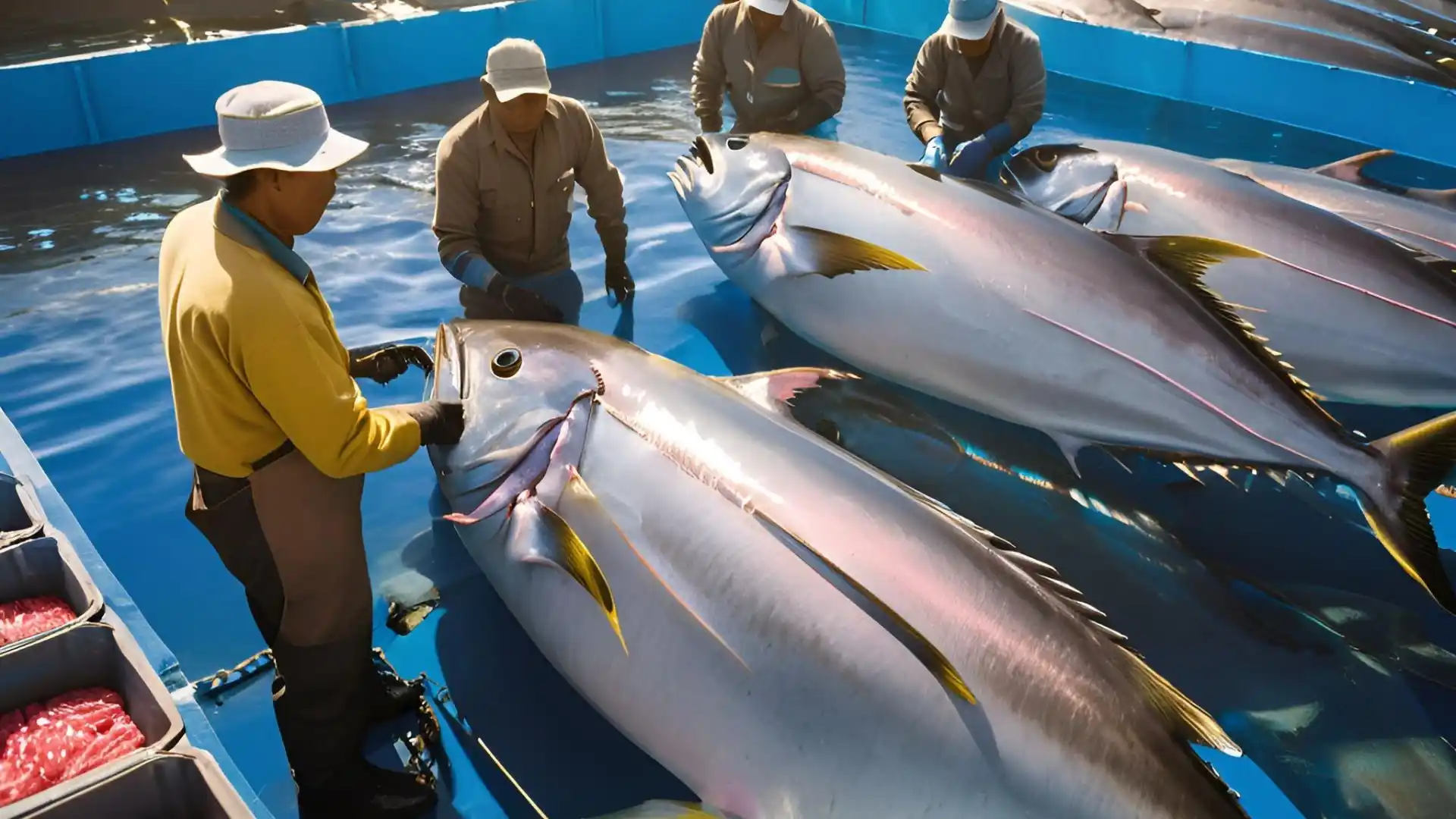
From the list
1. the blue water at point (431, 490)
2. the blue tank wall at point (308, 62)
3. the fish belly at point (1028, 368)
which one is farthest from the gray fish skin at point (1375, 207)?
the blue tank wall at point (308, 62)

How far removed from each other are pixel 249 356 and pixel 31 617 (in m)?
1.06

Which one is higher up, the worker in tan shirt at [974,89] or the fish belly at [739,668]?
the worker in tan shirt at [974,89]

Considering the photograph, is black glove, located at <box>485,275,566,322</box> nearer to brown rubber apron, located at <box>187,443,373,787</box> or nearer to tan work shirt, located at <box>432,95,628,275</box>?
tan work shirt, located at <box>432,95,628,275</box>

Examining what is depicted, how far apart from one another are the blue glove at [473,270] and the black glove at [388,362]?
830 millimetres

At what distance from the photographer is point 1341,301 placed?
3773 millimetres

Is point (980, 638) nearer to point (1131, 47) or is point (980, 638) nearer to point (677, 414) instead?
point (677, 414)

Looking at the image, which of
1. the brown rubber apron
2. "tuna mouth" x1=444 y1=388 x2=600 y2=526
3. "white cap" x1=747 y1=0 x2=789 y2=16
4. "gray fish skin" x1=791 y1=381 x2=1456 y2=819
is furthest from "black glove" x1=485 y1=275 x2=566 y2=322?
"white cap" x1=747 y1=0 x2=789 y2=16

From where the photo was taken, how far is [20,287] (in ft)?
16.7

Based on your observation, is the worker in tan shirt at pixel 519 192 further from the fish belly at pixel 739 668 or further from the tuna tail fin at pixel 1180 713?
the tuna tail fin at pixel 1180 713

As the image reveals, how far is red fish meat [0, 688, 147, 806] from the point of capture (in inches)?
83.4

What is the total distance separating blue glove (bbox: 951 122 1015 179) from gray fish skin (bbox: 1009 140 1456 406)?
1754 millimetres

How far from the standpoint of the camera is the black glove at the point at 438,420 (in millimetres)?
2715

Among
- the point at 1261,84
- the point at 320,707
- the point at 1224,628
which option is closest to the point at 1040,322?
the point at 1224,628

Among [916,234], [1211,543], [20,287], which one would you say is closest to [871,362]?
[916,234]
